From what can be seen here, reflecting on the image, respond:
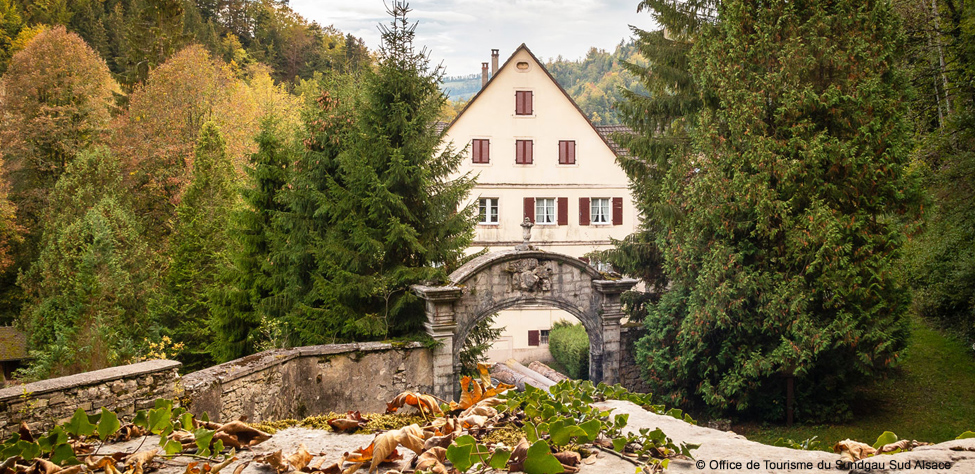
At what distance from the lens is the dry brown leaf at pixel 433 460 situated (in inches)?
116

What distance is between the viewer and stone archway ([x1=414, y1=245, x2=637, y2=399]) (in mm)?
14430

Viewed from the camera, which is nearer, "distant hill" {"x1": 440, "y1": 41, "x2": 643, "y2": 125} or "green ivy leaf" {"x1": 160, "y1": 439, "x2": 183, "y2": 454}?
"green ivy leaf" {"x1": 160, "y1": 439, "x2": 183, "y2": 454}

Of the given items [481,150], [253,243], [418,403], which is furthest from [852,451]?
[481,150]

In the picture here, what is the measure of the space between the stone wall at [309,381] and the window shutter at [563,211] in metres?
16.1

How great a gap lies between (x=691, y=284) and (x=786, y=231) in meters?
2.30

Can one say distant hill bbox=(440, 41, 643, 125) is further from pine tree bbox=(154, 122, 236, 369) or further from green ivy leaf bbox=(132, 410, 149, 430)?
green ivy leaf bbox=(132, 410, 149, 430)

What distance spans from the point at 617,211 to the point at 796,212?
15.5 metres

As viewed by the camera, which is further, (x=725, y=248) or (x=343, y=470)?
(x=725, y=248)

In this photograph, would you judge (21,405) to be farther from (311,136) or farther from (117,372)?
(311,136)

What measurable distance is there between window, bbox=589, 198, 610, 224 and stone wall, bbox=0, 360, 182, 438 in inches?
936

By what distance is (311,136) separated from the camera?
16.6 metres

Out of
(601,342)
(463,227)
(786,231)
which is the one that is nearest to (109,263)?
(463,227)

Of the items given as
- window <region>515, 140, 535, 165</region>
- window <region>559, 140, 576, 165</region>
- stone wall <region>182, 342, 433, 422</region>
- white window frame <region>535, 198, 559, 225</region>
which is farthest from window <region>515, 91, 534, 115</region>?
stone wall <region>182, 342, 433, 422</region>

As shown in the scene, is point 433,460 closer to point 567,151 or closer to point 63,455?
point 63,455
